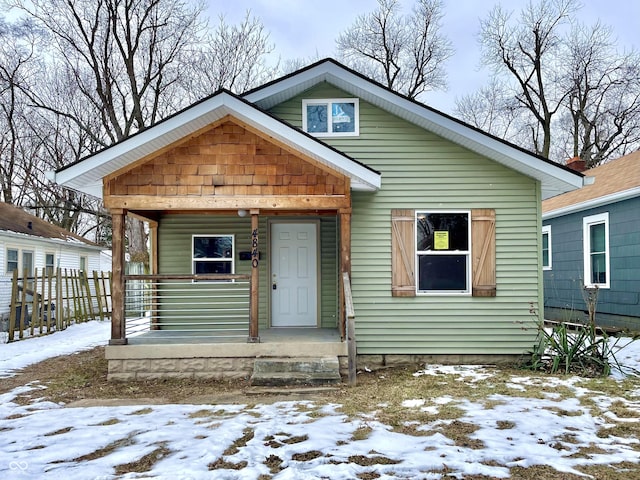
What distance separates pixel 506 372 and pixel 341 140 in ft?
14.7

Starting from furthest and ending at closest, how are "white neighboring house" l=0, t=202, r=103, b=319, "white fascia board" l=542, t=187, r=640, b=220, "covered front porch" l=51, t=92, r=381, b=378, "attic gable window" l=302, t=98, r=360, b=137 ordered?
"white neighboring house" l=0, t=202, r=103, b=319
"white fascia board" l=542, t=187, r=640, b=220
"attic gable window" l=302, t=98, r=360, b=137
"covered front porch" l=51, t=92, r=381, b=378

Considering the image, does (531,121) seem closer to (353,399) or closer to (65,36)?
(65,36)

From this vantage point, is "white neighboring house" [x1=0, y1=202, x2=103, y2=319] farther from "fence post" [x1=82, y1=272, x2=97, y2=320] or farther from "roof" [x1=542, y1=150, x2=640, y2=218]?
"roof" [x1=542, y1=150, x2=640, y2=218]

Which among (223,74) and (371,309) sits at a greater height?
(223,74)

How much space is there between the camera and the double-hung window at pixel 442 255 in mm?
7758

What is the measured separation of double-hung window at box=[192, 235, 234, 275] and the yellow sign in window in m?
3.59

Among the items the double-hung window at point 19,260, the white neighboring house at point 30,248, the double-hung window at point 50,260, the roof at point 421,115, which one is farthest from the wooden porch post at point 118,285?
the double-hung window at point 50,260

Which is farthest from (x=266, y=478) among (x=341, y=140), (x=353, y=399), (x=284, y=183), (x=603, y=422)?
(x=341, y=140)

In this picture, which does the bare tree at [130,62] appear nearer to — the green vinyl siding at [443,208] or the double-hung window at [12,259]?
the double-hung window at [12,259]

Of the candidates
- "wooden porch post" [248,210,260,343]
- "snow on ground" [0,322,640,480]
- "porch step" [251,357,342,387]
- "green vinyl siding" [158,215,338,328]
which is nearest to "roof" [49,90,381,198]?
"wooden porch post" [248,210,260,343]

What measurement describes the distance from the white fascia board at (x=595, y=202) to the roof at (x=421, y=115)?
256 centimetres

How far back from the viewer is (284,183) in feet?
22.8

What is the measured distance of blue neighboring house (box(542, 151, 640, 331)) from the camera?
983 centimetres

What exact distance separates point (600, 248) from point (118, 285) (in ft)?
33.5
